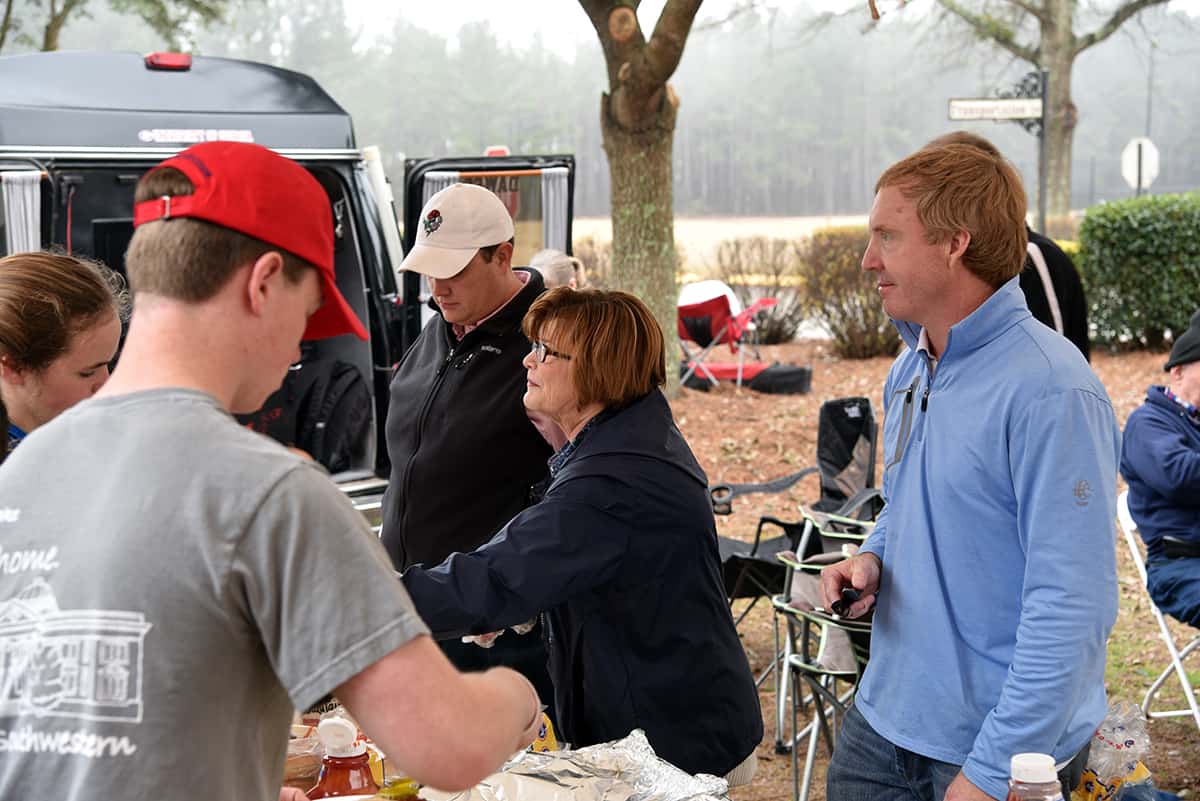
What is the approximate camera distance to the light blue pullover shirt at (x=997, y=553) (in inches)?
77.7

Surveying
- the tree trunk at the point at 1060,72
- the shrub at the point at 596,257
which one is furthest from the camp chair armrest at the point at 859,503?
the tree trunk at the point at 1060,72

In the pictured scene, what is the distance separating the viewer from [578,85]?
31.8m

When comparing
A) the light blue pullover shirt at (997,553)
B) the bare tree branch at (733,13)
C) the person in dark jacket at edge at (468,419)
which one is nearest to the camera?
the light blue pullover shirt at (997,553)

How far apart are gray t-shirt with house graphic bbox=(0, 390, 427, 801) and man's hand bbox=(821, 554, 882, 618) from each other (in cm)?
130

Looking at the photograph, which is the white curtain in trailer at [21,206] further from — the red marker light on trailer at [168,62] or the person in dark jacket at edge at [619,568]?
the person in dark jacket at edge at [619,568]

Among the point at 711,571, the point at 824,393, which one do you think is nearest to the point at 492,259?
the point at 711,571

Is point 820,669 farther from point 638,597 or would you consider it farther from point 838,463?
point 838,463

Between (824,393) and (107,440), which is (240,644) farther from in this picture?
(824,393)

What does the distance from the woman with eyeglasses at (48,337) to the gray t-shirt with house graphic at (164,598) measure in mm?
986

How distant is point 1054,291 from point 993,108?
19.9 feet

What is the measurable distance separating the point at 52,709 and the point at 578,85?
3169 centimetres

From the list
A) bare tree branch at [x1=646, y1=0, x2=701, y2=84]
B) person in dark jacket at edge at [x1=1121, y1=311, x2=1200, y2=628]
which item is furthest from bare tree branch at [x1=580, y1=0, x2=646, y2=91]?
person in dark jacket at edge at [x1=1121, y1=311, x2=1200, y2=628]

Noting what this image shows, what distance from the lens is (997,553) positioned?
210 cm

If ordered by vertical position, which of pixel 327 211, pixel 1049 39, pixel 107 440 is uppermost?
pixel 1049 39
